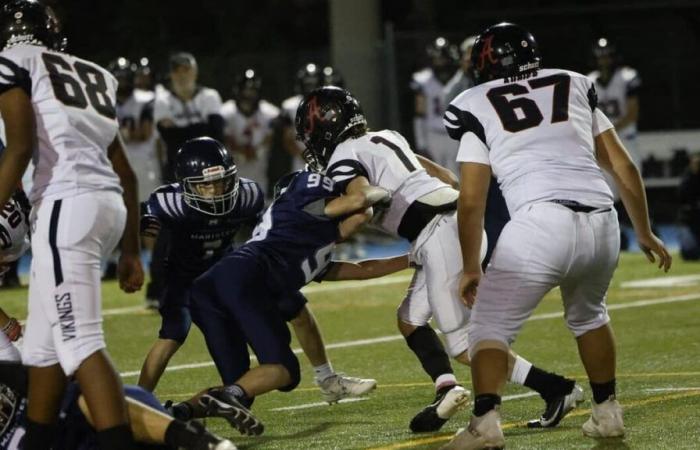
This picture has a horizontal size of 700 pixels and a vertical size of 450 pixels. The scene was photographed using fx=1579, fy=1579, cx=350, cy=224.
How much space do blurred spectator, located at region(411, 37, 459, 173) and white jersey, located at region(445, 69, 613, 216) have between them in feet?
31.2

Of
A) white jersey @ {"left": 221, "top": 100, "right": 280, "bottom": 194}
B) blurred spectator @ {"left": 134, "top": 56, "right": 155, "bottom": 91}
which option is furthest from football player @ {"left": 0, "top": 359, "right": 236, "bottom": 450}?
white jersey @ {"left": 221, "top": 100, "right": 280, "bottom": 194}

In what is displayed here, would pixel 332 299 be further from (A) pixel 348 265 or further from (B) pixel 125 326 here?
(A) pixel 348 265

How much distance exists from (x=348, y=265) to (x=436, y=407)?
91cm

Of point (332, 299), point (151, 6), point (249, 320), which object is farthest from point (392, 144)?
point (151, 6)

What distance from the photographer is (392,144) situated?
7070 millimetres

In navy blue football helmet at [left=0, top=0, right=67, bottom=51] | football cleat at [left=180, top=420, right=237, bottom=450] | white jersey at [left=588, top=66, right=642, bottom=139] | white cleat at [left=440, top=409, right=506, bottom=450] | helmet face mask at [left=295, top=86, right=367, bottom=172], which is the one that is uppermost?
navy blue football helmet at [left=0, top=0, right=67, bottom=51]

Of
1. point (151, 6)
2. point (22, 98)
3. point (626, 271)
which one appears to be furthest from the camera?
point (151, 6)

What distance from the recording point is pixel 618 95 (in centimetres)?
1523

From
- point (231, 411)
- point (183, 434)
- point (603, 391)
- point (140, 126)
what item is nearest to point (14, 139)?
point (183, 434)

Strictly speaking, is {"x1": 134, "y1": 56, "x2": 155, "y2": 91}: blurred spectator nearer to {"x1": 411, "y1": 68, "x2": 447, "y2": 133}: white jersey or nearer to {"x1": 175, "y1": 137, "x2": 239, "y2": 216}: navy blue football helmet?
{"x1": 411, "y1": 68, "x2": 447, "y2": 133}: white jersey

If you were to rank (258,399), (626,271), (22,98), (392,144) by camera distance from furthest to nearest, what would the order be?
(626,271) < (258,399) < (392,144) < (22,98)

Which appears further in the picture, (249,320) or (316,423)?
(316,423)

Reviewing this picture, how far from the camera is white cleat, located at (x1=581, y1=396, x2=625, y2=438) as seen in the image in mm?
6062

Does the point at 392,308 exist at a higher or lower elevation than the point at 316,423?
lower
